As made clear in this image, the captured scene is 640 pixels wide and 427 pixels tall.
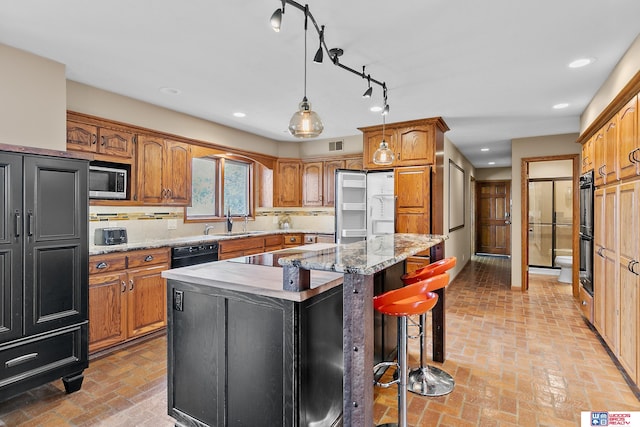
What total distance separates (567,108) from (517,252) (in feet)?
7.90

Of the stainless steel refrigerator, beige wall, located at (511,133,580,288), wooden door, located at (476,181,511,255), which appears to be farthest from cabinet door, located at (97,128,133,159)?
wooden door, located at (476,181,511,255)

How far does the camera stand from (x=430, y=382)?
2.57 metres

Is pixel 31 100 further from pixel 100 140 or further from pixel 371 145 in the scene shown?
pixel 371 145

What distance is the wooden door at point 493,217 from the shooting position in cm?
905

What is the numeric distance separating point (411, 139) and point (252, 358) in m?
3.72

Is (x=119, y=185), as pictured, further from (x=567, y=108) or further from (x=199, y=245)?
(x=567, y=108)

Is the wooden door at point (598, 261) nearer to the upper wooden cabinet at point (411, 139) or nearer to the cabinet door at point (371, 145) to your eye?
the upper wooden cabinet at point (411, 139)

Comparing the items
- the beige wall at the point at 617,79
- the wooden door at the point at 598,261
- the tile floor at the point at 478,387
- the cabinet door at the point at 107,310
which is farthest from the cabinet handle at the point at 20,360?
the wooden door at the point at 598,261

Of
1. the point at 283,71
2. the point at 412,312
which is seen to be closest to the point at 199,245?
the point at 283,71

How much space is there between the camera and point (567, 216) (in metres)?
6.96

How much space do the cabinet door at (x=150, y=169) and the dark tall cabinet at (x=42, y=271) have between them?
1.29 metres

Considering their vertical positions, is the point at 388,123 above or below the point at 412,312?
above

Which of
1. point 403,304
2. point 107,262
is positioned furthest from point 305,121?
point 107,262

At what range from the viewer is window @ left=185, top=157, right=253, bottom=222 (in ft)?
15.6
